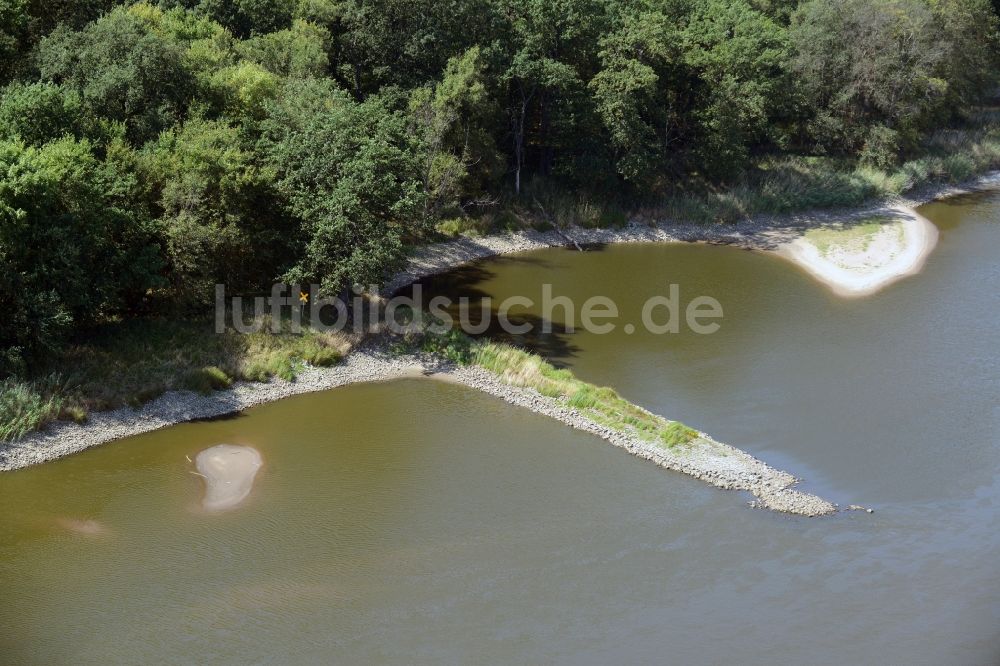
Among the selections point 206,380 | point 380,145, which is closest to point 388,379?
point 206,380

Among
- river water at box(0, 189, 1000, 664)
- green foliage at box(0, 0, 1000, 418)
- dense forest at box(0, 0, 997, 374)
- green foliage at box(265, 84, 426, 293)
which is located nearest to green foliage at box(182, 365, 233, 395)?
green foliage at box(0, 0, 1000, 418)

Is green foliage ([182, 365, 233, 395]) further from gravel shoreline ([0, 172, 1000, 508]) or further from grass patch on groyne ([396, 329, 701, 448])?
grass patch on groyne ([396, 329, 701, 448])

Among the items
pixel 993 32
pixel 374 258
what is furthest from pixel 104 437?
pixel 993 32

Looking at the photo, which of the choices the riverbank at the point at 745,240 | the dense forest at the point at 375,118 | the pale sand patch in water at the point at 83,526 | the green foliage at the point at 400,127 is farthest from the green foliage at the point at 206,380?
the riverbank at the point at 745,240

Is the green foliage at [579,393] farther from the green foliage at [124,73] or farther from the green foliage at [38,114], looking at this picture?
the green foliage at [38,114]

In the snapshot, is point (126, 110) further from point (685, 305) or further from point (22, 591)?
point (685, 305)

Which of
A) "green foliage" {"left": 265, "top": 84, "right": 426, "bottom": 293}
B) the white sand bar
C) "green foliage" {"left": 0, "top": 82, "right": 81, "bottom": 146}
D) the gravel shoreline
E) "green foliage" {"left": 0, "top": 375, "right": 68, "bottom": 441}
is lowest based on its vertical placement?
the gravel shoreline

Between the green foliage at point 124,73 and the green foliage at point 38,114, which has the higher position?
the green foliage at point 124,73

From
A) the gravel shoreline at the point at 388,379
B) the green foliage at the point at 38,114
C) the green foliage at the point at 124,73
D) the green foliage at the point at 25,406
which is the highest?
the green foliage at the point at 124,73
